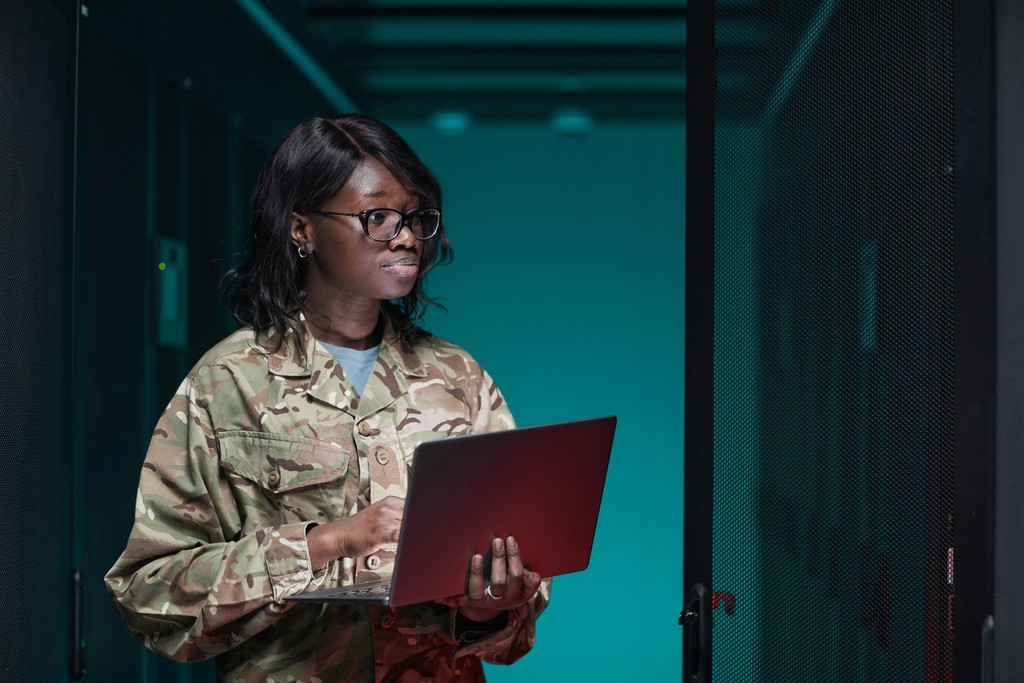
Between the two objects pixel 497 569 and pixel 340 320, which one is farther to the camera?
pixel 340 320

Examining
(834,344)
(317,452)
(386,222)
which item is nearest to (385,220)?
(386,222)

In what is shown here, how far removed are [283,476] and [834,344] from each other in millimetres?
870

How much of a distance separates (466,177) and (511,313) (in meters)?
0.42

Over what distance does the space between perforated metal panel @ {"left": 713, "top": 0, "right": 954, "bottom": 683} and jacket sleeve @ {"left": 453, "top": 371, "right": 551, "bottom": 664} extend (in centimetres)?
29

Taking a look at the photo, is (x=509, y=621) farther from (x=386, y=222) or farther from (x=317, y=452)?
(x=386, y=222)

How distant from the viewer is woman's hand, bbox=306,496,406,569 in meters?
1.44

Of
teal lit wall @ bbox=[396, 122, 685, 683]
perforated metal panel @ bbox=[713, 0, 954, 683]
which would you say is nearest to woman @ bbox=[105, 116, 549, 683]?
perforated metal panel @ bbox=[713, 0, 954, 683]

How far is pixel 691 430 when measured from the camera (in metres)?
1.70

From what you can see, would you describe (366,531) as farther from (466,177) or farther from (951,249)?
(466,177)

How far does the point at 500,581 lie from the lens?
1.44m

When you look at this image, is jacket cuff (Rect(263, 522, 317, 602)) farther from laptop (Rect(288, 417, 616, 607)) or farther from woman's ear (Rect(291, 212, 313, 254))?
woman's ear (Rect(291, 212, 313, 254))

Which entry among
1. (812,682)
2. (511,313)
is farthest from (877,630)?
(511,313)

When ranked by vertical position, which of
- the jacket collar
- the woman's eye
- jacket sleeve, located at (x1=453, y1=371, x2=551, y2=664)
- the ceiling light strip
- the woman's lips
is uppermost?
the ceiling light strip

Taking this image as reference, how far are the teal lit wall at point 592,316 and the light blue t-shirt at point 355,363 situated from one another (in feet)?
4.19
